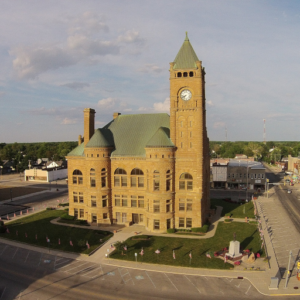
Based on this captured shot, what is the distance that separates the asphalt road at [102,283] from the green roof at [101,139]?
2477cm

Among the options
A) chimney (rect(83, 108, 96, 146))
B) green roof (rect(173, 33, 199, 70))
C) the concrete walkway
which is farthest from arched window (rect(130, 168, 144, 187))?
green roof (rect(173, 33, 199, 70))

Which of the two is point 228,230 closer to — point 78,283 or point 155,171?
point 155,171

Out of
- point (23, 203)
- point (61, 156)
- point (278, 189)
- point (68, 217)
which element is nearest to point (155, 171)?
point (68, 217)

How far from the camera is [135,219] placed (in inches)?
2335

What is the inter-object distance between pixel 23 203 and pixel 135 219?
41814 millimetres

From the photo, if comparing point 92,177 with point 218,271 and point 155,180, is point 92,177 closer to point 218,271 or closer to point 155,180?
point 155,180

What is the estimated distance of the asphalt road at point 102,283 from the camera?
3247 cm

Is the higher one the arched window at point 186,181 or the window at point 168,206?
the arched window at point 186,181

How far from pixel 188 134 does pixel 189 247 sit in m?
21.1

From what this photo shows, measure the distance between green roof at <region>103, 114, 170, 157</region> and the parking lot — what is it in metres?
24.2

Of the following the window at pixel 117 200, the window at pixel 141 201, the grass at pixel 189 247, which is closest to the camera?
the grass at pixel 189 247

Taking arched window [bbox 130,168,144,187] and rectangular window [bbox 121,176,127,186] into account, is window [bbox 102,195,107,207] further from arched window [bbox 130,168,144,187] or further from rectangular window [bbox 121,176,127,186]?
arched window [bbox 130,168,144,187]

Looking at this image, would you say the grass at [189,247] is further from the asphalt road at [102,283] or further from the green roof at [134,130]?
the green roof at [134,130]

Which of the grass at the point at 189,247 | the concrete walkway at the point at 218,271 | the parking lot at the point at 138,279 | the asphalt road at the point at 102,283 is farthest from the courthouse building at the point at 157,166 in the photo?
the asphalt road at the point at 102,283
